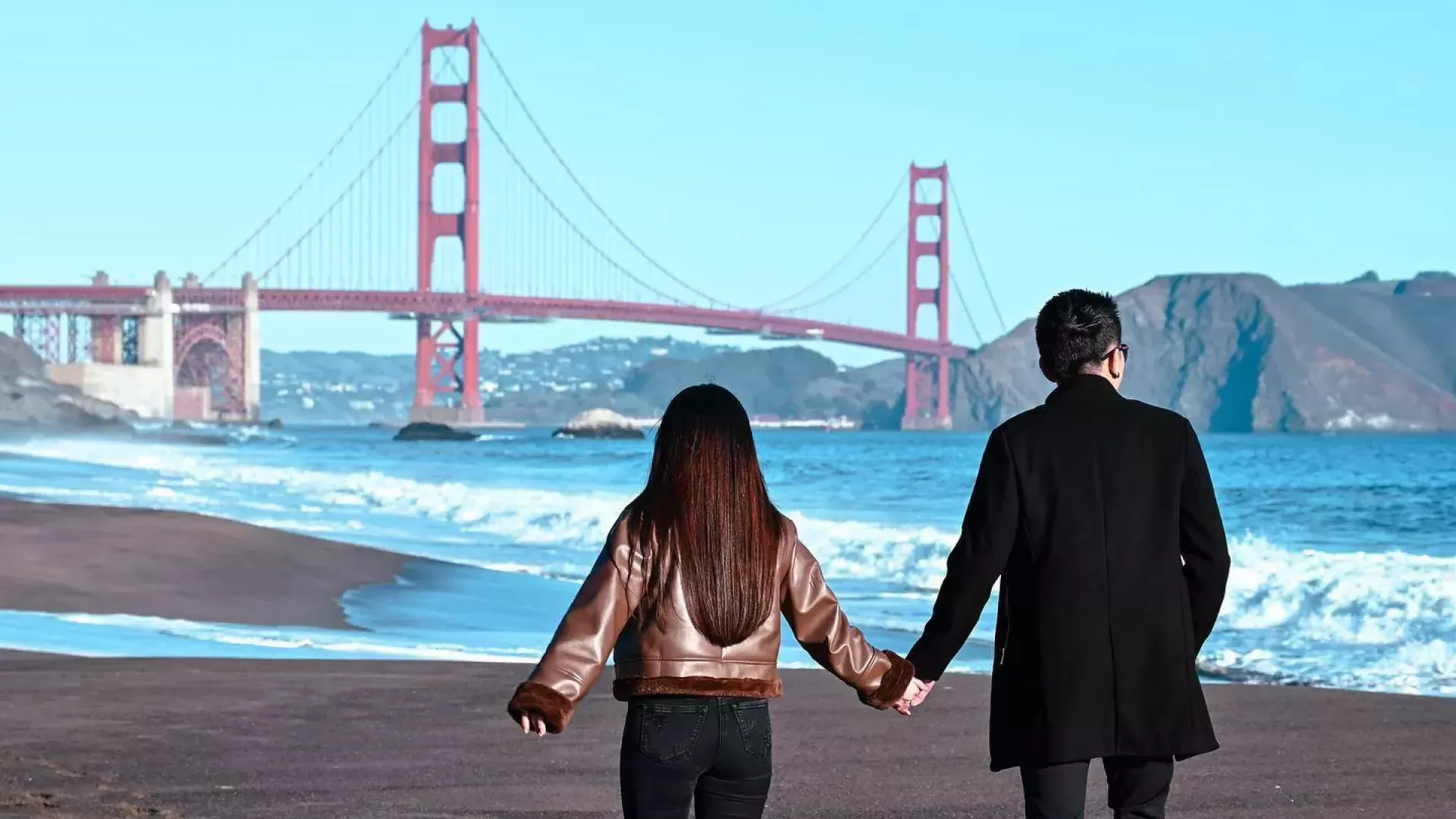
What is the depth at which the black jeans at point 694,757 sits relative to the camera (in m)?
2.29

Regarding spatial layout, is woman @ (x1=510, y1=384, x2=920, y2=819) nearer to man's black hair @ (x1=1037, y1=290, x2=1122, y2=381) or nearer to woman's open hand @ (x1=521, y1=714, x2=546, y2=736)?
woman's open hand @ (x1=521, y1=714, x2=546, y2=736)

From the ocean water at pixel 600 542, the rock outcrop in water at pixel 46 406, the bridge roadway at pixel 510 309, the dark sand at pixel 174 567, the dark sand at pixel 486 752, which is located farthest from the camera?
the rock outcrop in water at pixel 46 406

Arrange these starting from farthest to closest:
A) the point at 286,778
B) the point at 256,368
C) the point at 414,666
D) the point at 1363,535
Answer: the point at 256,368, the point at 1363,535, the point at 414,666, the point at 286,778

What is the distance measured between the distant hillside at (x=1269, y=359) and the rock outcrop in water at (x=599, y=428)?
1822 cm

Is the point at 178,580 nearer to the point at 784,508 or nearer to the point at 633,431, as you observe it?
the point at 784,508

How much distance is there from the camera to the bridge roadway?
48.9m

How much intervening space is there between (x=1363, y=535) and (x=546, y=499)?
8520 mm

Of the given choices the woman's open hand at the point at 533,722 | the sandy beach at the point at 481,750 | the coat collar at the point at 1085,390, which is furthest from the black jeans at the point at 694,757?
the sandy beach at the point at 481,750

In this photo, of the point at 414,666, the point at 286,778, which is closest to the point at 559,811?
the point at 286,778

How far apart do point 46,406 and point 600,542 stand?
1773 inches

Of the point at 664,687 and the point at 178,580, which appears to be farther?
the point at 178,580

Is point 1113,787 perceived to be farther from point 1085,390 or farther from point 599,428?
point 599,428

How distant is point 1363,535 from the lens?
20.2 metres

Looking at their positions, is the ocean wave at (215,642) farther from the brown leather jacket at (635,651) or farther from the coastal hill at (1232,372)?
the coastal hill at (1232,372)
